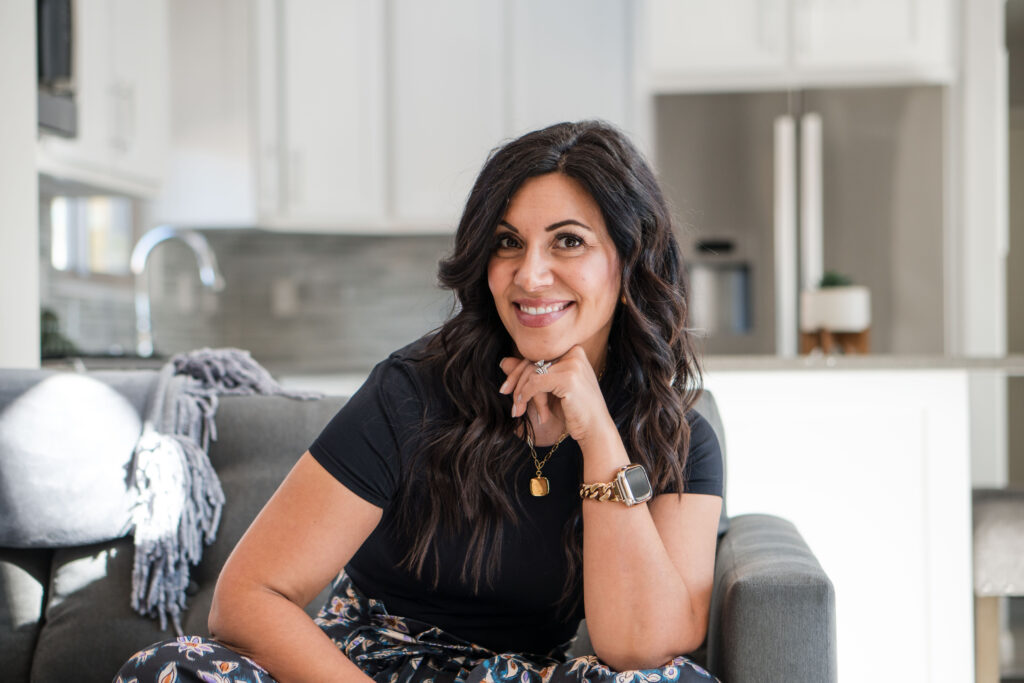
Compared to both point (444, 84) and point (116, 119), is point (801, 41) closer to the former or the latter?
point (444, 84)

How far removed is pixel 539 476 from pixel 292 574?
1.14 feet

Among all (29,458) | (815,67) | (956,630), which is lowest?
(956,630)

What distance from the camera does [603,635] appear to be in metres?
1.36

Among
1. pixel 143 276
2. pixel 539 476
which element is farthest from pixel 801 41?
pixel 539 476

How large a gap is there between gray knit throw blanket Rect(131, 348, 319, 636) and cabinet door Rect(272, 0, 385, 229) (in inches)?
86.0

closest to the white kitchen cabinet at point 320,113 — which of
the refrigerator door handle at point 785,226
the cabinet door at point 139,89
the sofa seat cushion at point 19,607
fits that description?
the cabinet door at point 139,89

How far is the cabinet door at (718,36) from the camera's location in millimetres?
3721

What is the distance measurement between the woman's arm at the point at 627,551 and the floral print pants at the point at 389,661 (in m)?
0.04

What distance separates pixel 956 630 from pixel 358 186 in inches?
105

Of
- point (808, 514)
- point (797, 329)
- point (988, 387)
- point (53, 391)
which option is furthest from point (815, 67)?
point (53, 391)

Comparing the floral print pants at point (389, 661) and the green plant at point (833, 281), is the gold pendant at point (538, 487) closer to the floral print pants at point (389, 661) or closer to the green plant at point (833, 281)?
the floral print pants at point (389, 661)

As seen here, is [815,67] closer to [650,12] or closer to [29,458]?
[650,12]

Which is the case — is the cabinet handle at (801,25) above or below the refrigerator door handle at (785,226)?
above

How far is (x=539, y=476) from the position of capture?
4.79ft
